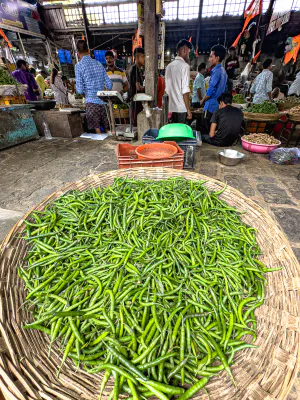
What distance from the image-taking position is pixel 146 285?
5.00ft

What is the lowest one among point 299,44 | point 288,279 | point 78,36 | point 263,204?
point 263,204

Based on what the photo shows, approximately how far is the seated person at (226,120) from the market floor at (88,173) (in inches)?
16.7

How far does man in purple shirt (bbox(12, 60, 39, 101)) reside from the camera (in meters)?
8.16

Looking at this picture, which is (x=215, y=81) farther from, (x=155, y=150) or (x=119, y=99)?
(x=155, y=150)

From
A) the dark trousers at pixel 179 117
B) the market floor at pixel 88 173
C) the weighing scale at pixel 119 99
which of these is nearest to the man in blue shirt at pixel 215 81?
the dark trousers at pixel 179 117

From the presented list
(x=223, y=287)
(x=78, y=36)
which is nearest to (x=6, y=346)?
(x=223, y=287)

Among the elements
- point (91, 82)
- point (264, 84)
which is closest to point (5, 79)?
point (91, 82)

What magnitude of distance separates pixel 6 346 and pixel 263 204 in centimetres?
396

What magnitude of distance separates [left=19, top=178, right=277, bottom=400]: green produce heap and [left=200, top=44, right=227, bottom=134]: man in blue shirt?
16.7 feet

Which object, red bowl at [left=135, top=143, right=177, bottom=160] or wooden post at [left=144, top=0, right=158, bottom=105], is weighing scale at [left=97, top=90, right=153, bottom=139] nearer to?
wooden post at [left=144, top=0, right=158, bottom=105]

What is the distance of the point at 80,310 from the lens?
143cm

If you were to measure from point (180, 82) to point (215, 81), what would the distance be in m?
1.22

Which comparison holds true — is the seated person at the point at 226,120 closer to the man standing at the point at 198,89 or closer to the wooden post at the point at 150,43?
the wooden post at the point at 150,43

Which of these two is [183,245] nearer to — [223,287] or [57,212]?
[223,287]
